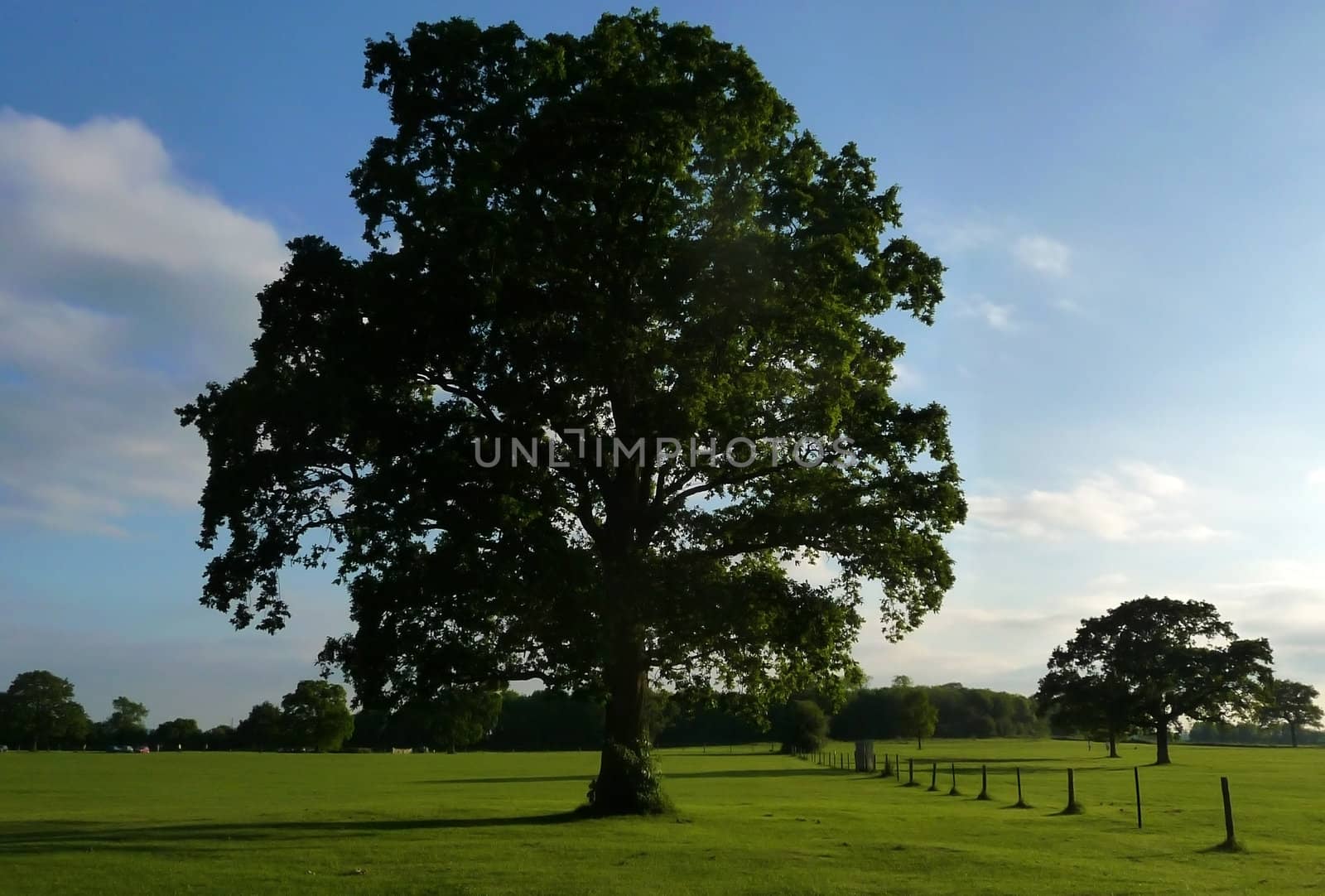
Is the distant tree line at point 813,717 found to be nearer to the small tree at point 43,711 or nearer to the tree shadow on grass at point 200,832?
the small tree at point 43,711

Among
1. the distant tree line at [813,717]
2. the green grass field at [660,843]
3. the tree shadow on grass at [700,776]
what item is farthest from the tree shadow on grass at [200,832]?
the distant tree line at [813,717]

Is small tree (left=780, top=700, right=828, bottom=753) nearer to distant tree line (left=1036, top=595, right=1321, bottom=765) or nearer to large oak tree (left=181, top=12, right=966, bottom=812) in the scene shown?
distant tree line (left=1036, top=595, right=1321, bottom=765)

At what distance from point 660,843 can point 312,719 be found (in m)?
142

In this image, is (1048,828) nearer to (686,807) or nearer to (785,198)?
(686,807)

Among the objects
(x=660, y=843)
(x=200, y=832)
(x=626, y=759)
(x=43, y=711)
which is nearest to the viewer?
(x=660, y=843)

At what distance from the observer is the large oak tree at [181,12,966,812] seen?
22953 mm

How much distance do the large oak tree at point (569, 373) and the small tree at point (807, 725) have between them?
79353 millimetres

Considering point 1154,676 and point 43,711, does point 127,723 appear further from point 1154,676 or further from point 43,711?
point 1154,676

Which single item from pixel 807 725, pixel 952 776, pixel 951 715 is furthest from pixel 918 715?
pixel 952 776

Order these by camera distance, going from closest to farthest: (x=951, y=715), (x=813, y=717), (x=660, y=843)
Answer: (x=660, y=843) → (x=813, y=717) → (x=951, y=715)

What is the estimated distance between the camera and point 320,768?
77.2 m

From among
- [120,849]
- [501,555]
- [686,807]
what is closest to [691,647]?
[501,555]

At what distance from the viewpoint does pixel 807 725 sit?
343 feet

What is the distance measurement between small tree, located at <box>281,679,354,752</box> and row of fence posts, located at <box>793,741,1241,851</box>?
7478 cm
